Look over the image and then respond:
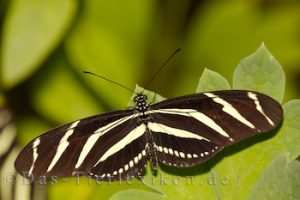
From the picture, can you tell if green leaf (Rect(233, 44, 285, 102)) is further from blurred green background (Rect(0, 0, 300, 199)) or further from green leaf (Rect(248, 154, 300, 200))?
blurred green background (Rect(0, 0, 300, 199))

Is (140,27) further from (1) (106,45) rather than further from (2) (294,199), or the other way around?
(2) (294,199)

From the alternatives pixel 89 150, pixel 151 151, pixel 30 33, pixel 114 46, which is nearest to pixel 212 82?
pixel 151 151

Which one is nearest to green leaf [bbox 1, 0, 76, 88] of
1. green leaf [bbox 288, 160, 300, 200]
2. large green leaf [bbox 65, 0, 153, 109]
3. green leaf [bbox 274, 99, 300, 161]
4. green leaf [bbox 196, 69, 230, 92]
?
large green leaf [bbox 65, 0, 153, 109]

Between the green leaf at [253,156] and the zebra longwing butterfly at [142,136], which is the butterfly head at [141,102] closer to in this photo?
the zebra longwing butterfly at [142,136]

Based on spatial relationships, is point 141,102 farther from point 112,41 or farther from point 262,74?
point 112,41

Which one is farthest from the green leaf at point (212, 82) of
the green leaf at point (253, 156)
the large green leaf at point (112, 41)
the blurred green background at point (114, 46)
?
the large green leaf at point (112, 41)

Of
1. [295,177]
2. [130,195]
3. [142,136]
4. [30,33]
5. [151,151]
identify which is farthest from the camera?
[30,33]
